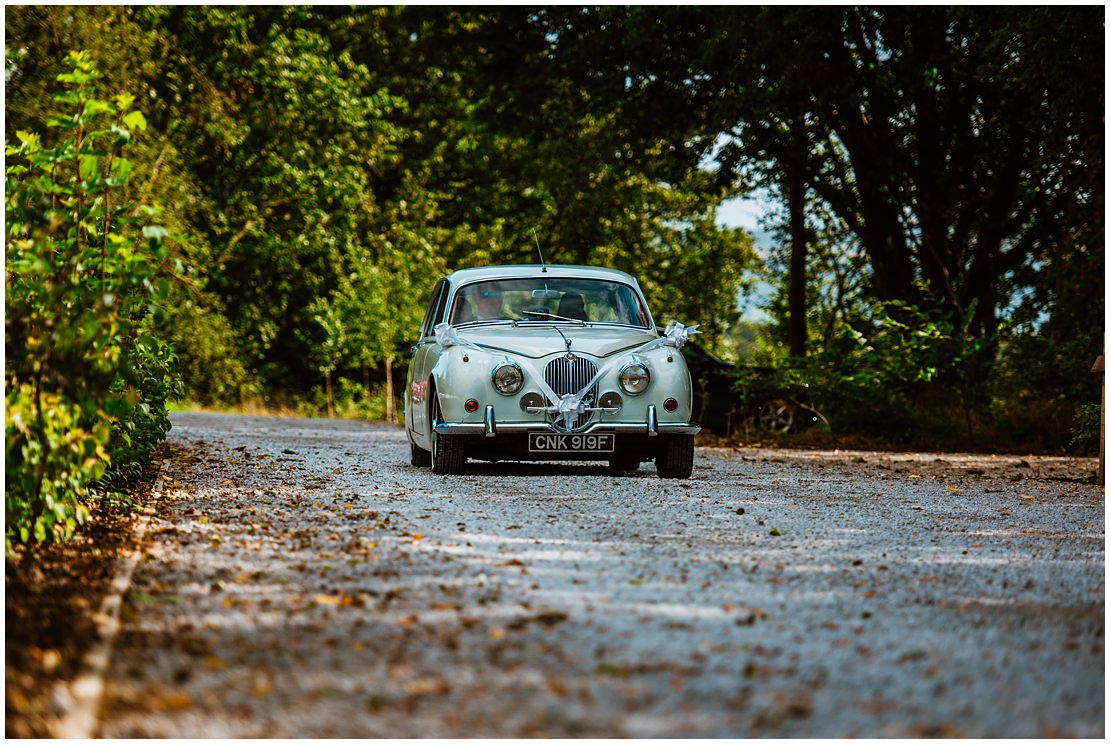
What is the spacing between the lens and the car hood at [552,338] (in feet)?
37.7

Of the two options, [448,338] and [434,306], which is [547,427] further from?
[434,306]

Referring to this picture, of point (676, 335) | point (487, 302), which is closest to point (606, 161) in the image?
point (487, 302)

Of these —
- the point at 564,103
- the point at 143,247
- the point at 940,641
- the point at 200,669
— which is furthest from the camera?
the point at 564,103

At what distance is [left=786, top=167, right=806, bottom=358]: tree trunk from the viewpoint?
24.7 meters

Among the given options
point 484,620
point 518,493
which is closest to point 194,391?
point 518,493

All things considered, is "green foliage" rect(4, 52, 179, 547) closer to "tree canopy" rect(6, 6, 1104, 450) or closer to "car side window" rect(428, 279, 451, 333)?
"car side window" rect(428, 279, 451, 333)

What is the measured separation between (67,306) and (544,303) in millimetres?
5819

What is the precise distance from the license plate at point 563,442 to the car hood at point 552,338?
2.22 ft

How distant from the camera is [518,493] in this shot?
33.3 feet

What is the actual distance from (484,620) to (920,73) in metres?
17.8

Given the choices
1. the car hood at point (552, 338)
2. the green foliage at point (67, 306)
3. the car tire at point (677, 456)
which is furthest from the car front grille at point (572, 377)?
the green foliage at point (67, 306)

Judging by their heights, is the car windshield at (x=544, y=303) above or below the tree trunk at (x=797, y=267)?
below

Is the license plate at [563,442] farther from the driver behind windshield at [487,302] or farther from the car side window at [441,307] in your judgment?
the car side window at [441,307]

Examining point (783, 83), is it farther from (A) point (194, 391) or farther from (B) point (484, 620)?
(A) point (194, 391)
